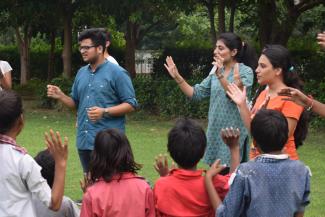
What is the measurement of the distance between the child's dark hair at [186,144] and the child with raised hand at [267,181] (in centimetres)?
29

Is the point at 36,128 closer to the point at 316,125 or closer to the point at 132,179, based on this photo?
the point at 316,125

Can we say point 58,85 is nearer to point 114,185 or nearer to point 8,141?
point 114,185

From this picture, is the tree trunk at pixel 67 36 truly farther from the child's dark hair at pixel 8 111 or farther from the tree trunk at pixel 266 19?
the child's dark hair at pixel 8 111

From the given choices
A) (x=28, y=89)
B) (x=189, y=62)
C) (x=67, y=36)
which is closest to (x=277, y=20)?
(x=189, y=62)

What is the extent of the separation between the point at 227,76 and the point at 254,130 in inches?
66.9

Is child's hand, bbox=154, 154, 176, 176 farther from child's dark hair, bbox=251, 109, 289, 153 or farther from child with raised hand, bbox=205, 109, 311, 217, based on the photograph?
child's dark hair, bbox=251, 109, 289, 153

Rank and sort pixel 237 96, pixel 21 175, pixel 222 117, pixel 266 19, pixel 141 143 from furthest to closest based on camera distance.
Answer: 1. pixel 266 19
2. pixel 141 143
3. pixel 222 117
4. pixel 237 96
5. pixel 21 175

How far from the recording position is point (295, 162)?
4109 mm

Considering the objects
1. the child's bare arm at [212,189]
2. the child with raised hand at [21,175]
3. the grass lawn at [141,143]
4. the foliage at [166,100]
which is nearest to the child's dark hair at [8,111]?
the child with raised hand at [21,175]

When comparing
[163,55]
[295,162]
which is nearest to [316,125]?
[163,55]

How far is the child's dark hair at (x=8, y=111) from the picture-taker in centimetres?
385

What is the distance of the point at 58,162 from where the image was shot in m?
3.85

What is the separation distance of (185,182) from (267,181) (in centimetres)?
50

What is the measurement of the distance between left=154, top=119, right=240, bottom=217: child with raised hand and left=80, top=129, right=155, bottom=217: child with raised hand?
0.32ft
